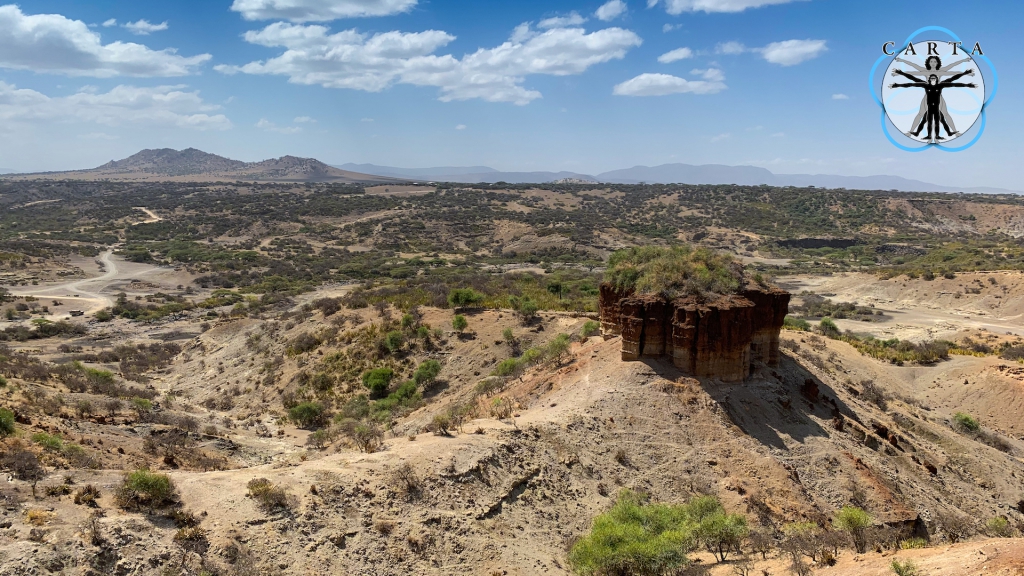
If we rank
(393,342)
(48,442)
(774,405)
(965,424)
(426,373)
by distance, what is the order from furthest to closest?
(393,342) → (426,373) → (965,424) → (774,405) → (48,442)

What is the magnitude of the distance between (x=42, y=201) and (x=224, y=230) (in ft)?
276

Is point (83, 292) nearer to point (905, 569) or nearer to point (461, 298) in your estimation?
point (461, 298)

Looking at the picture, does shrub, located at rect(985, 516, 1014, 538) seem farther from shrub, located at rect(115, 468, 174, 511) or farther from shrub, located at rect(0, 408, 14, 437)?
Answer: shrub, located at rect(0, 408, 14, 437)

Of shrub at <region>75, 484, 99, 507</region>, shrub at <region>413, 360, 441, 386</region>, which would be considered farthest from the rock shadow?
shrub at <region>75, 484, 99, 507</region>

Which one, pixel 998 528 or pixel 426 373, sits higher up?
pixel 426 373

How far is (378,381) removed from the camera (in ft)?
84.8

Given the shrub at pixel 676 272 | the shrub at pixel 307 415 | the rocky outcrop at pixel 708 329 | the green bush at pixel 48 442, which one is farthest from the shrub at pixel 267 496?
the shrub at pixel 307 415

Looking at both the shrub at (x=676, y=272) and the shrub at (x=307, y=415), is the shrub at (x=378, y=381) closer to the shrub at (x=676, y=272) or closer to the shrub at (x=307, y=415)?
the shrub at (x=307, y=415)

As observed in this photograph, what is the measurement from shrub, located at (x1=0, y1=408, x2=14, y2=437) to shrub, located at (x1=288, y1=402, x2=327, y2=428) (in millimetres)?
11127

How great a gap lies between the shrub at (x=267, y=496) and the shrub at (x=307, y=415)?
13166 mm

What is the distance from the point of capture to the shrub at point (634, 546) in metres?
9.91

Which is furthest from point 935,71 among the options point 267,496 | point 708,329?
point 267,496

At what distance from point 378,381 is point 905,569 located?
21363 mm

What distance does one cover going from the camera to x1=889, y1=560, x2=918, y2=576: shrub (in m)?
7.83
